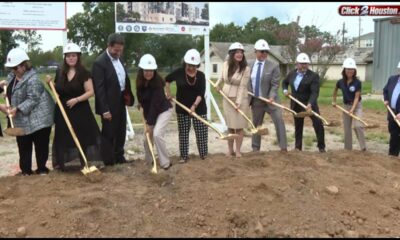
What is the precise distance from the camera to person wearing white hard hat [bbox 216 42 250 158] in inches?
251

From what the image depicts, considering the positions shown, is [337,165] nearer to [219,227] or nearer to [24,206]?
[219,227]

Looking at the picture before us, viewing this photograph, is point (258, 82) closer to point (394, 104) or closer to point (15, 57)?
point (394, 104)

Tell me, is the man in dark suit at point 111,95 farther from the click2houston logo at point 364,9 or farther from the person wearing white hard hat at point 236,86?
the click2houston logo at point 364,9

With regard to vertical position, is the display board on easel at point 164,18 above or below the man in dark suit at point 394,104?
above

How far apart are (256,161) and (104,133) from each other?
190 cm

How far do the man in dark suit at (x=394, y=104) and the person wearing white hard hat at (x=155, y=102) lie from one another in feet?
10.8

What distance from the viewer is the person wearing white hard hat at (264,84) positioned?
267 inches

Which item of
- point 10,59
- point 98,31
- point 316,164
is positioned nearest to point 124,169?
point 10,59

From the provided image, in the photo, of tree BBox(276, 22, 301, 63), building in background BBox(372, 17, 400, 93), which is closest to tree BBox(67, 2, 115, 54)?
tree BBox(276, 22, 301, 63)

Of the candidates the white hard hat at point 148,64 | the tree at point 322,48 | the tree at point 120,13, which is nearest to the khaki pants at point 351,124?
the white hard hat at point 148,64

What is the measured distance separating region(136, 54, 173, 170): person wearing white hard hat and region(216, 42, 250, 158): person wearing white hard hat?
3.52 ft

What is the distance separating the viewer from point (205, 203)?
4316 mm

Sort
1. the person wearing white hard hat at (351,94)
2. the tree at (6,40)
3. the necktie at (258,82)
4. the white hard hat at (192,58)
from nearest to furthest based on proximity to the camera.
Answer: the white hard hat at (192,58) < the necktie at (258,82) < the person wearing white hard hat at (351,94) < the tree at (6,40)

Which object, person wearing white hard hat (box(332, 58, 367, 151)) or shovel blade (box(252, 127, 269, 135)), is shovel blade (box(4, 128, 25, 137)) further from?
person wearing white hard hat (box(332, 58, 367, 151))
